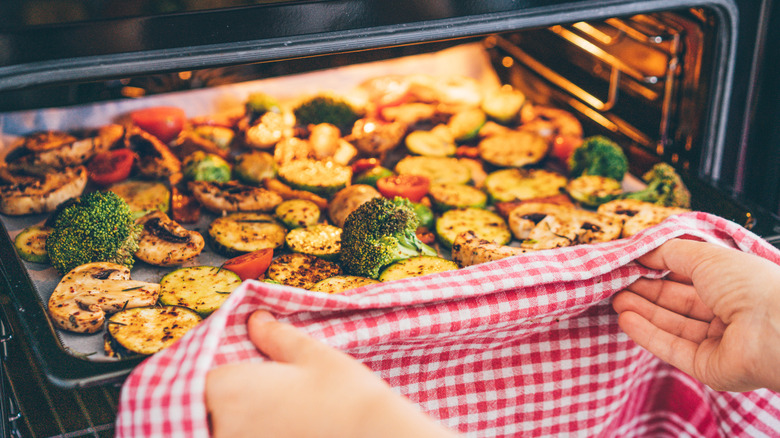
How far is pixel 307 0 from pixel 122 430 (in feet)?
3.66

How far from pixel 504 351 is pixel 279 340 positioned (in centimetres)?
74

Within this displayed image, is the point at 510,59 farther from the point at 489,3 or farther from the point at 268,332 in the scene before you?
the point at 268,332

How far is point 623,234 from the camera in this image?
85.7 inches

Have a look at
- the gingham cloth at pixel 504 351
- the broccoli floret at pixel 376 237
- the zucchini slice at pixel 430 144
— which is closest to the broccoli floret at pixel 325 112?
the zucchini slice at pixel 430 144

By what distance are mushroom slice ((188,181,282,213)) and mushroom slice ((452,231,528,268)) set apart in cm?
76

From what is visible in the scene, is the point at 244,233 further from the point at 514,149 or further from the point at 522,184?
the point at 514,149

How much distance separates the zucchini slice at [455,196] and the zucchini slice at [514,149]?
A: 11.4 inches

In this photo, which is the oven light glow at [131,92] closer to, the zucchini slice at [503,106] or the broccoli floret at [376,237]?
the broccoli floret at [376,237]

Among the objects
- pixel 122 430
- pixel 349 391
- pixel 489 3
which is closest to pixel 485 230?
pixel 489 3

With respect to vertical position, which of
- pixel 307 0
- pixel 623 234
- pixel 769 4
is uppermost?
pixel 307 0

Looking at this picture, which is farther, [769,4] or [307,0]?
[769,4]

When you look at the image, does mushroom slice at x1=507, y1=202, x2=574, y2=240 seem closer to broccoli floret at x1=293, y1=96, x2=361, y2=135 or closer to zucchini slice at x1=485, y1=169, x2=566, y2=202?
zucchini slice at x1=485, y1=169, x2=566, y2=202

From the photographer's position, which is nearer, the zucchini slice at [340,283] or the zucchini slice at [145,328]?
the zucchini slice at [145,328]

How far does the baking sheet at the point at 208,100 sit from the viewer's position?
2.02 m
